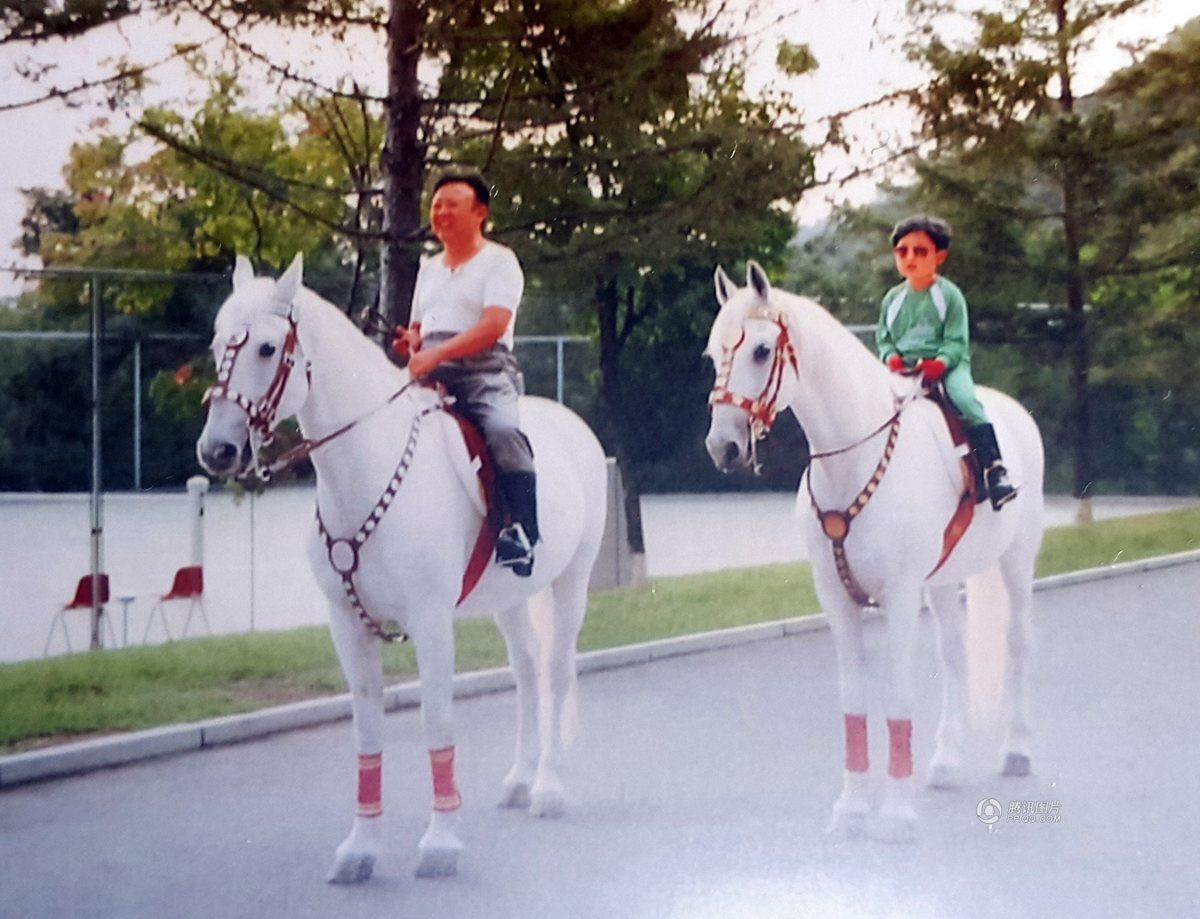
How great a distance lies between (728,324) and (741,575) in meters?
0.97

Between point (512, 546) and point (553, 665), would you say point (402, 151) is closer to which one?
point (512, 546)

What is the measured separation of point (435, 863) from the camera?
3.34 metres

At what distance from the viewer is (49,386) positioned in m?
3.57

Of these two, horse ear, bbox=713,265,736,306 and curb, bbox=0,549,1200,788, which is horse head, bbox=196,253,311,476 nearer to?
curb, bbox=0,549,1200,788

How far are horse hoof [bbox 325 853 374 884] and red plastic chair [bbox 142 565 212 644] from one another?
0.78 m

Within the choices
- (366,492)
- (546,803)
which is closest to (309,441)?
(366,492)

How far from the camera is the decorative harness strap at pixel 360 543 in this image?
3.19m

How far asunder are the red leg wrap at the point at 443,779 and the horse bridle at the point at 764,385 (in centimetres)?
99

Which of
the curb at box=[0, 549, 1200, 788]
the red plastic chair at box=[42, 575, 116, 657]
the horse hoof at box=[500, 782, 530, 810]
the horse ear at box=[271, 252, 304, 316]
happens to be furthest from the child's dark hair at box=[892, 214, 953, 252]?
the red plastic chair at box=[42, 575, 116, 657]

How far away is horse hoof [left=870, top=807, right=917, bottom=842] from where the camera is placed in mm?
3568

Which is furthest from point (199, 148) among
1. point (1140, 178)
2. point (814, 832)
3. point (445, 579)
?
point (1140, 178)

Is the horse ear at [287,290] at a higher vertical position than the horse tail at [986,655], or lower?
higher

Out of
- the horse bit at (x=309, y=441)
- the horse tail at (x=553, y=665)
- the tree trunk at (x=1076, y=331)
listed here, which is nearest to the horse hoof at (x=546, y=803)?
the horse tail at (x=553, y=665)

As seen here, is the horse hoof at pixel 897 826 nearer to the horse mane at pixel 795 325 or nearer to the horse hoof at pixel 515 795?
the horse hoof at pixel 515 795
